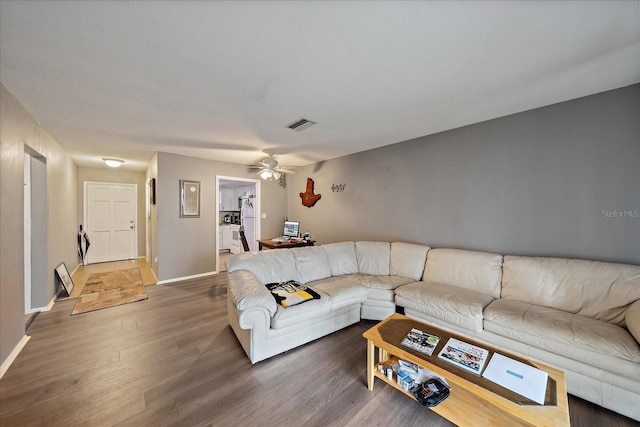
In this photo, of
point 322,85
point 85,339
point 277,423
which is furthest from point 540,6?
point 85,339

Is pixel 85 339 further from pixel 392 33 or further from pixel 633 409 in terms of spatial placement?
pixel 633 409

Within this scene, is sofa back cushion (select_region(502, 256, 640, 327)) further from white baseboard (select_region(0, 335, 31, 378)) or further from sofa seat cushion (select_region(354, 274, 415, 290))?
white baseboard (select_region(0, 335, 31, 378))

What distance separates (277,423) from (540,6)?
289 cm

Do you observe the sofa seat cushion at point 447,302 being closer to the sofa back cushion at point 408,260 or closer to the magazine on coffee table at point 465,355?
the sofa back cushion at point 408,260

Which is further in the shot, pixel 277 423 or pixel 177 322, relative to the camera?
pixel 177 322

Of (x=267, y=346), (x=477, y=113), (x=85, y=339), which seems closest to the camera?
(x=267, y=346)

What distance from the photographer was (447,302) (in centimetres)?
230

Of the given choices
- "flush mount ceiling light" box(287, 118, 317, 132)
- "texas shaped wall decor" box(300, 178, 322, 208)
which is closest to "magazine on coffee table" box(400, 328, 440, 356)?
"flush mount ceiling light" box(287, 118, 317, 132)

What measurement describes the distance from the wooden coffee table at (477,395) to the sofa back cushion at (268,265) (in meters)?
1.35

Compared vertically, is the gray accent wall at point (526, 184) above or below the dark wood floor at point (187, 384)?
above

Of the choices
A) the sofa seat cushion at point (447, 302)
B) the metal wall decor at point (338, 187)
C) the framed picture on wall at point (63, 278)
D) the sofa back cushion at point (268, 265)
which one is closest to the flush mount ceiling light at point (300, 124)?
the sofa back cushion at point (268, 265)

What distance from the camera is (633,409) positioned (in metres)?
1.50

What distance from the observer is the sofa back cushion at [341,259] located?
3.30 meters

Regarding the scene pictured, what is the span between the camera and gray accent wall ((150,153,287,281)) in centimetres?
421
